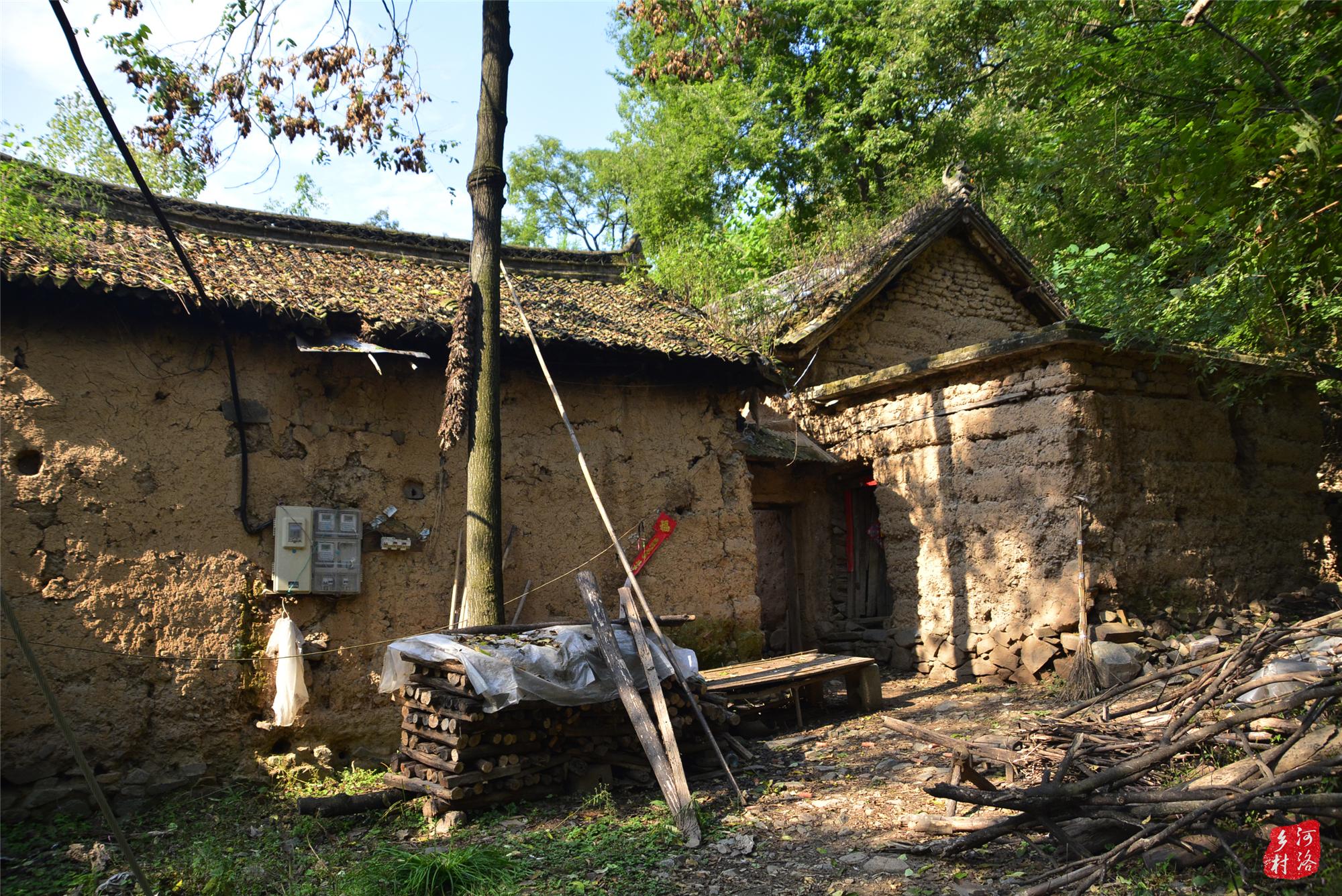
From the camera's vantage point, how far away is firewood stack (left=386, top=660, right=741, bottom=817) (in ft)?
18.1

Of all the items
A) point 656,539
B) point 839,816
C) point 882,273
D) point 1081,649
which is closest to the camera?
point 839,816

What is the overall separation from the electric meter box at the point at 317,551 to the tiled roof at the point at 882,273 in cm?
603

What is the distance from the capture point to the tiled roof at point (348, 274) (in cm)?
624

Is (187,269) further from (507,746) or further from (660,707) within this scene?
(660,707)

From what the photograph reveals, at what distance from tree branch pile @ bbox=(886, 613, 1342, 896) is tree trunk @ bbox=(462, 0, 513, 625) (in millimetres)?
3003

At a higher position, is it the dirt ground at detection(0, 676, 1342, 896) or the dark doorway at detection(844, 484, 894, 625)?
the dark doorway at detection(844, 484, 894, 625)

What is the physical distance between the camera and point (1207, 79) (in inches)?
243

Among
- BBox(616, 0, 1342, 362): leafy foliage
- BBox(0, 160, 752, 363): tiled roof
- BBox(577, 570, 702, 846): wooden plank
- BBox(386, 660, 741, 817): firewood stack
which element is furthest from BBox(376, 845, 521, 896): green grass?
BBox(616, 0, 1342, 362): leafy foliage

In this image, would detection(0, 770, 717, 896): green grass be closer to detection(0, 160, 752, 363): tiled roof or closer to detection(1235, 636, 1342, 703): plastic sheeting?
detection(1235, 636, 1342, 703): plastic sheeting

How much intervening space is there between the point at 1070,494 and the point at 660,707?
14.5ft

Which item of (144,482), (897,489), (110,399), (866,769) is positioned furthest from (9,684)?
(897,489)

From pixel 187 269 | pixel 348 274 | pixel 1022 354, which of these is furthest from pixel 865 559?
pixel 187 269

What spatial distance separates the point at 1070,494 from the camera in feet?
26.0

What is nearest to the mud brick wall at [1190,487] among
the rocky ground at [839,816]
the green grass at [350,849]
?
the rocky ground at [839,816]
